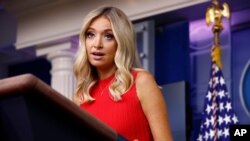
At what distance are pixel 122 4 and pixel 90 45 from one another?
4012mm

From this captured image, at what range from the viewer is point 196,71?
5.16 meters

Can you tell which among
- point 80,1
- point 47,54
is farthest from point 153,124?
point 47,54

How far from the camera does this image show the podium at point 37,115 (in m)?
0.67

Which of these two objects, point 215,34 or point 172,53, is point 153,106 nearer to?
point 215,34

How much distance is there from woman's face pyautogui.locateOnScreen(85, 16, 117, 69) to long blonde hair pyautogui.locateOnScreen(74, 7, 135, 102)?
0.04 feet

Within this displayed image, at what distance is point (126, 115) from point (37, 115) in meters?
0.54

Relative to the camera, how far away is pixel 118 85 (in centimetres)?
125

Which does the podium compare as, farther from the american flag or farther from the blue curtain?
the blue curtain

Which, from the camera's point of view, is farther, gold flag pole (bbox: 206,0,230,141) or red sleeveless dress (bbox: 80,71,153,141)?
gold flag pole (bbox: 206,0,230,141)

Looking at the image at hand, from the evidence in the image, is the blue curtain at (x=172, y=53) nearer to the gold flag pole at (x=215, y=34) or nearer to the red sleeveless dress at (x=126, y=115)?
the gold flag pole at (x=215, y=34)

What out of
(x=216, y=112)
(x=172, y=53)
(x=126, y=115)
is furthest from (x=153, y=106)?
(x=172, y=53)

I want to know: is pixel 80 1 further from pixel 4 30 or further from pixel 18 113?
pixel 18 113

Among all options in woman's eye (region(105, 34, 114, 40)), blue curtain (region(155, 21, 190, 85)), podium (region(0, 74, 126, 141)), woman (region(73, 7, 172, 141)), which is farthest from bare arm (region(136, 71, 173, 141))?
blue curtain (region(155, 21, 190, 85))

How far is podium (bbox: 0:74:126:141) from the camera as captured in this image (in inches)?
26.5
